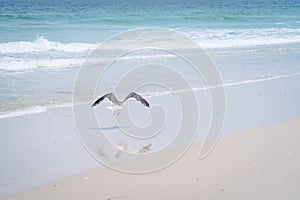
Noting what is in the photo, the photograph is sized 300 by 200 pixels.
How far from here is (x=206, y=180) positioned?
569cm

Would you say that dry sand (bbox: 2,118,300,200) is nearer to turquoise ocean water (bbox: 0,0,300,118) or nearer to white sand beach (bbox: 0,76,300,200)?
white sand beach (bbox: 0,76,300,200)

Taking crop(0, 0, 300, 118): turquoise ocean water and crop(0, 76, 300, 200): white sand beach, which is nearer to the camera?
crop(0, 76, 300, 200): white sand beach

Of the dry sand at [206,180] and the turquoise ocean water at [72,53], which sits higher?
the turquoise ocean water at [72,53]

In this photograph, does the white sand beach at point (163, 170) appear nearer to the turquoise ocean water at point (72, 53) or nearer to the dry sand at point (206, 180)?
the dry sand at point (206, 180)

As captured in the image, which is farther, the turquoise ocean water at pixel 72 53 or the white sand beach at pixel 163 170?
the turquoise ocean water at pixel 72 53

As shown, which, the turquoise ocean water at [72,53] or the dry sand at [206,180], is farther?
the turquoise ocean water at [72,53]

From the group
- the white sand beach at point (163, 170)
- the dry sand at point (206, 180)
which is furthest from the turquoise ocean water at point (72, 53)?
the dry sand at point (206, 180)

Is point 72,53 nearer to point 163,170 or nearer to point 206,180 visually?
point 163,170

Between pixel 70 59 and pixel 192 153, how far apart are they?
9.37m

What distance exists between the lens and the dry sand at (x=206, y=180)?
17.3 feet

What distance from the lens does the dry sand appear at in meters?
5.29

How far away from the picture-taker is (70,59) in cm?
1534

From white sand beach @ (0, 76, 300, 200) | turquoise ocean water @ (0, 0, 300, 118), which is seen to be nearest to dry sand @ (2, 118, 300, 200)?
white sand beach @ (0, 76, 300, 200)

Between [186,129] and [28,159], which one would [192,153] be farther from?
[28,159]
